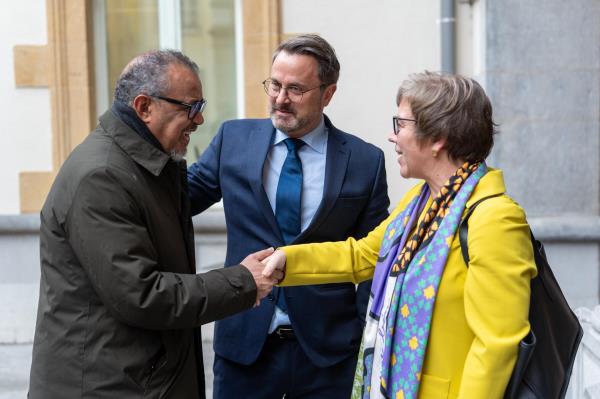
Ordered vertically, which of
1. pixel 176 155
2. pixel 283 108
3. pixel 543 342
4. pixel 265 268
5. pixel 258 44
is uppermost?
pixel 258 44

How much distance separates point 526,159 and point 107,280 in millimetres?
3778

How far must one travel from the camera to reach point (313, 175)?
11.3 ft

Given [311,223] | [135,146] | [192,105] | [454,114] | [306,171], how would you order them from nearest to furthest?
[454,114] < [135,146] < [192,105] < [311,223] < [306,171]

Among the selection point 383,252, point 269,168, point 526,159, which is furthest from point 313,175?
point 526,159

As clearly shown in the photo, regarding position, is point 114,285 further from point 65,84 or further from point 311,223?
point 65,84

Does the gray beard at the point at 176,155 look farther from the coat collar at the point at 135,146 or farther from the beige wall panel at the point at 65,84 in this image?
the beige wall panel at the point at 65,84

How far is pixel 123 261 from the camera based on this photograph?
8.45 feet

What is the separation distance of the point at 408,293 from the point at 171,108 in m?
0.87

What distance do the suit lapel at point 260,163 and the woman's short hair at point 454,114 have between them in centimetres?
80

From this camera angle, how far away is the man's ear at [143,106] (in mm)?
2812

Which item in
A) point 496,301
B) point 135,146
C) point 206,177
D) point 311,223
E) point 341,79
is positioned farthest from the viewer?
point 341,79

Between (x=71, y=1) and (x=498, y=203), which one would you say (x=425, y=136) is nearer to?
(x=498, y=203)

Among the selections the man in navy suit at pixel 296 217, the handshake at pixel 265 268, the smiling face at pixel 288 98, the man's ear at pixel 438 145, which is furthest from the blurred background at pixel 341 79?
the man's ear at pixel 438 145

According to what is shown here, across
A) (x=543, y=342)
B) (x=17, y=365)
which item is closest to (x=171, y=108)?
(x=543, y=342)
